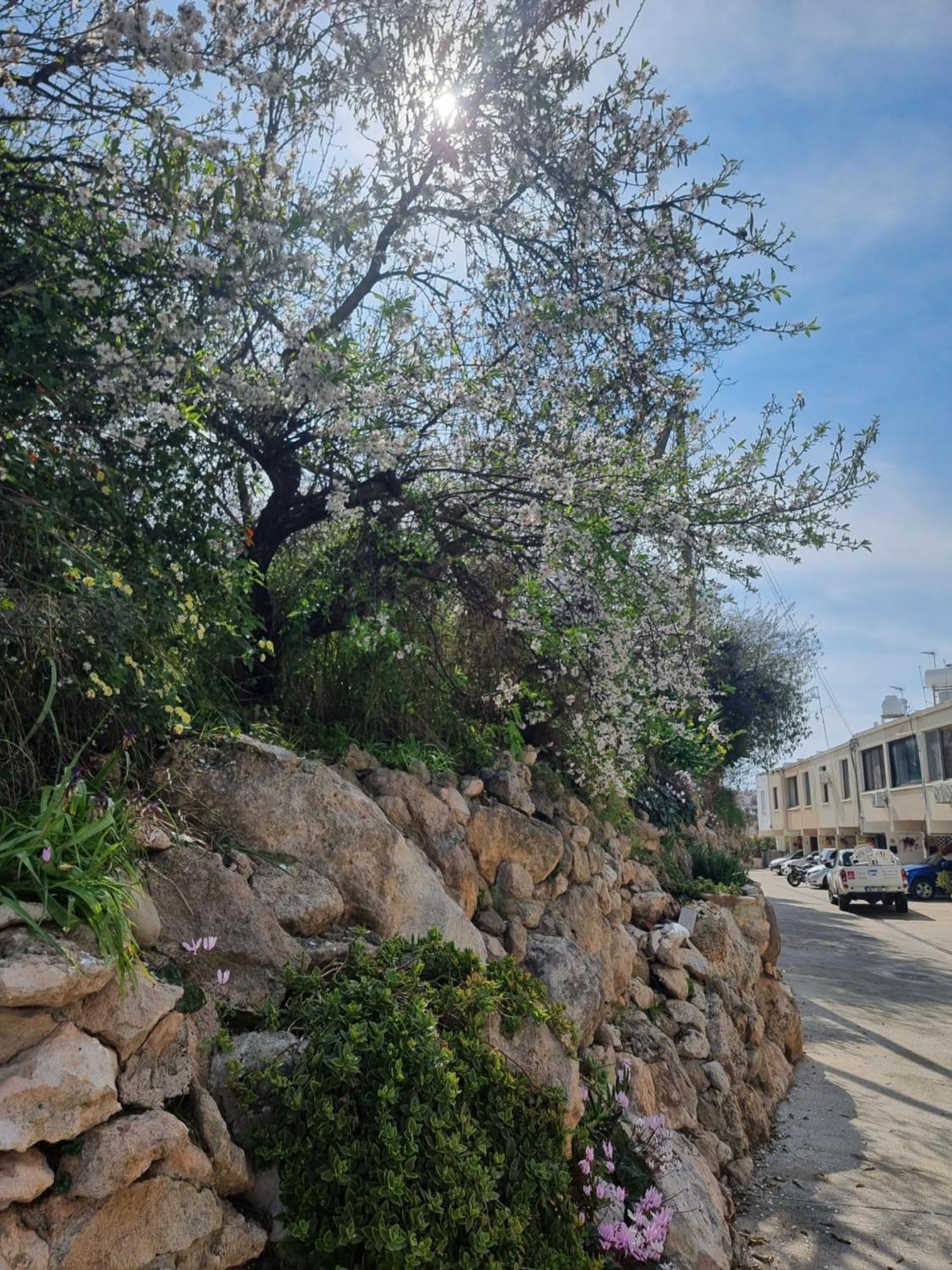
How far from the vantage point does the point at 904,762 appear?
43.4 m

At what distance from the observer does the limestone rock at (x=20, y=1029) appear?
8.84 feet

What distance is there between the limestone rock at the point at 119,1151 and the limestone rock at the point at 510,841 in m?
2.76

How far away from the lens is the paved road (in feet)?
18.1

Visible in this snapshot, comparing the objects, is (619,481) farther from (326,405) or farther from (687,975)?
(687,975)

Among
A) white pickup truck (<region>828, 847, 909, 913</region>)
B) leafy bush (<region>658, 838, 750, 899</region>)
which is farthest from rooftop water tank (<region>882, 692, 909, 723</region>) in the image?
leafy bush (<region>658, 838, 750, 899</region>)

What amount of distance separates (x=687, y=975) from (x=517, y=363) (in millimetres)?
4593

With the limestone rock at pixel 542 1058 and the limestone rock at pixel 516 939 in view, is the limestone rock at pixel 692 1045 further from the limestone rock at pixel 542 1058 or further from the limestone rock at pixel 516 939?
the limestone rock at pixel 542 1058

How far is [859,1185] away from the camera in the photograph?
6.42m

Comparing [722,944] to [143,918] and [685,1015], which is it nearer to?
[685,1015]

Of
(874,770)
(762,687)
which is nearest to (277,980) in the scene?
(762,687)

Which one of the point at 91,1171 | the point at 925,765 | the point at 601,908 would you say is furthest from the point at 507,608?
the point at 925,765

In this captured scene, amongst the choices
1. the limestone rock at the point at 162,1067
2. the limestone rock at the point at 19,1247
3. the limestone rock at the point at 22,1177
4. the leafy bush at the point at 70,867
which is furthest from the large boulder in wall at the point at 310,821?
the limestone rock at the point at 19,1247

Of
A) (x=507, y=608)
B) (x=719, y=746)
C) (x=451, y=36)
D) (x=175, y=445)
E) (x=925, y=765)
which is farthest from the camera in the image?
(x=925, y=765)

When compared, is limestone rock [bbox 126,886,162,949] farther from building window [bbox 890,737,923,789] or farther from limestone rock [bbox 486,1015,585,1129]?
building window [bbox 890,737,923,789]
